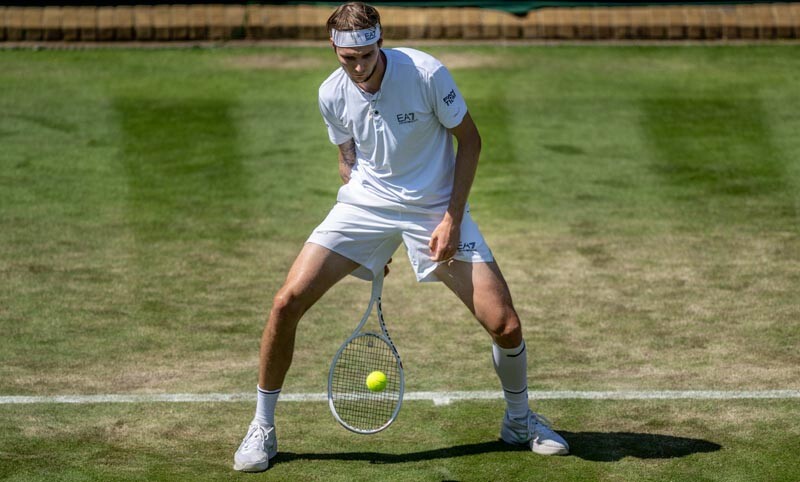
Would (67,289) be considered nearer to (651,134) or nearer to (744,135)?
(651,134)

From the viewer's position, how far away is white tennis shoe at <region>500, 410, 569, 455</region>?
5973 mm

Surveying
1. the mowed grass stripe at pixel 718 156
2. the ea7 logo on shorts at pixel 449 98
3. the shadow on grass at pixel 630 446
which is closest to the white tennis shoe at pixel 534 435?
the shadow on grass at pixel 630 446

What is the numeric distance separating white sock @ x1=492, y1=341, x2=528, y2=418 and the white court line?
70 centimetres

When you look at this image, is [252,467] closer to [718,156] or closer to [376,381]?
[376,381]

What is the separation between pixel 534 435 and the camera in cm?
603

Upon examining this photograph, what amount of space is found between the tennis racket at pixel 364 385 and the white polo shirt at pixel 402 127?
440 mm

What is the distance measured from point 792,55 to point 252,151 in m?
6.22

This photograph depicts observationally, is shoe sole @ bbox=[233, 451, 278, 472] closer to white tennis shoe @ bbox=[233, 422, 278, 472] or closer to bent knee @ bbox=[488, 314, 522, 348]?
white tennis shoe @ bbox=[233, 422, 278, 472]

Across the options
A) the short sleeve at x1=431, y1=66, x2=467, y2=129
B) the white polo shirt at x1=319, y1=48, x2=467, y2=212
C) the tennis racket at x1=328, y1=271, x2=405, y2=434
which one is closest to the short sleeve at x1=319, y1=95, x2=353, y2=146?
the white polo shirt at x1=319, y1=48, x2=467, y2=212

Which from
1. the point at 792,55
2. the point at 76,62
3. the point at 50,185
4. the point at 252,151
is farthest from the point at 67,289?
the point at 792,55

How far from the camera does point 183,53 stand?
13.8 meters

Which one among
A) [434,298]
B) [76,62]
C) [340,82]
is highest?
[340,82]

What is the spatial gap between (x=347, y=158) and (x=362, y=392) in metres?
1.18

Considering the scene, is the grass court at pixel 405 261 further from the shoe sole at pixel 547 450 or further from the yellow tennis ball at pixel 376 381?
the yellow tennis ball at pixel 376 381
